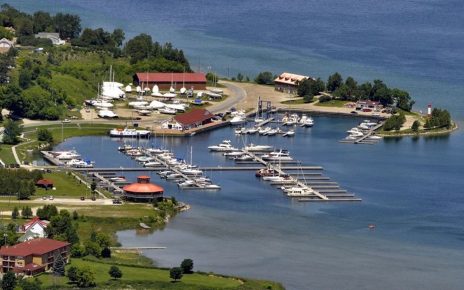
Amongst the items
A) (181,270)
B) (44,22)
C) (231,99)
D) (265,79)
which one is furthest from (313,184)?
(44,22)

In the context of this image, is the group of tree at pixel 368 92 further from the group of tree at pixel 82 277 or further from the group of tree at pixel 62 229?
the group of tree at pixel 82 277

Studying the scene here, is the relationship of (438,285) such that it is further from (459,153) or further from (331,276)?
(459,153)

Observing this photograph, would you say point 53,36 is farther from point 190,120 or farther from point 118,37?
point 190,120

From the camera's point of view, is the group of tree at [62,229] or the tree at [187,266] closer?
the tree at [187,266]

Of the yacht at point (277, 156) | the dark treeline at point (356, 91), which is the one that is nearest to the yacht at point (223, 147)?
the yacht at point (277, 156)

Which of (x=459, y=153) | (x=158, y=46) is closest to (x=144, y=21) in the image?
(x=158, y=46)
